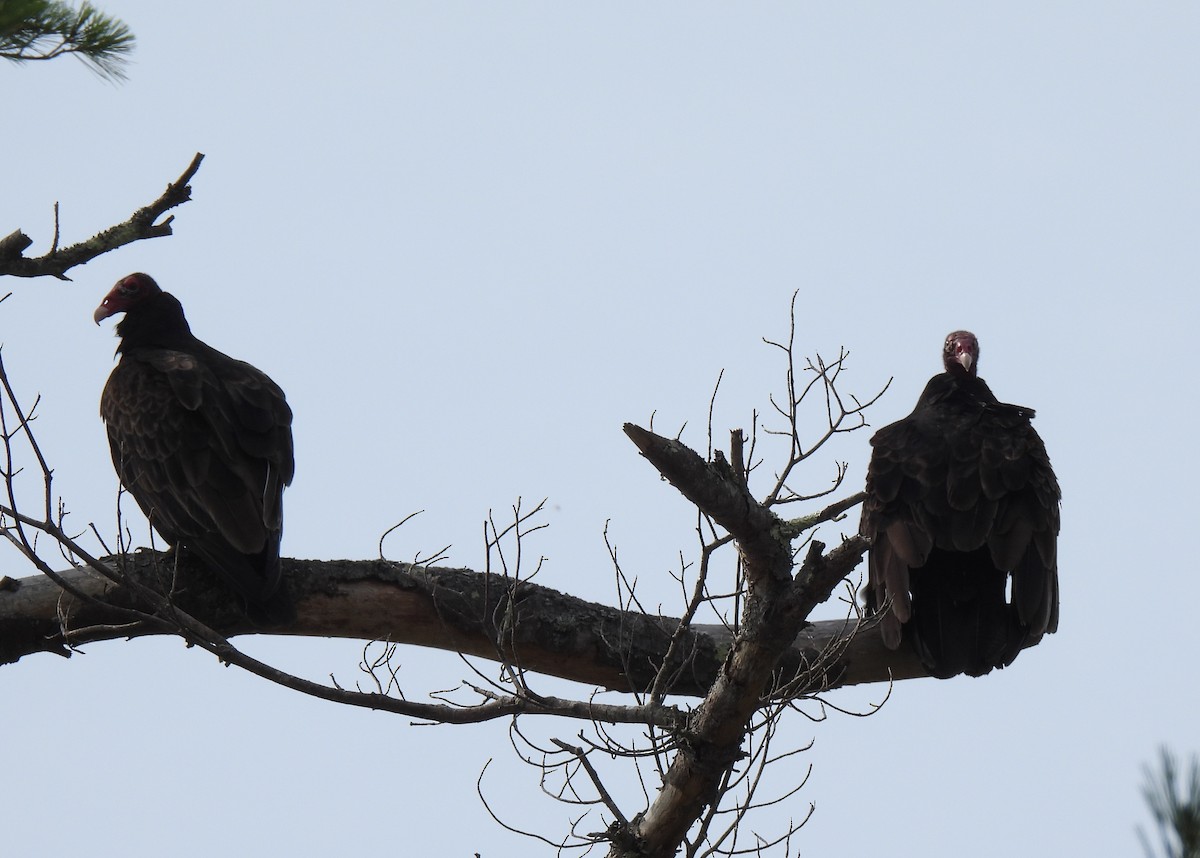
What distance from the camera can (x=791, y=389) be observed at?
4270 millimetres

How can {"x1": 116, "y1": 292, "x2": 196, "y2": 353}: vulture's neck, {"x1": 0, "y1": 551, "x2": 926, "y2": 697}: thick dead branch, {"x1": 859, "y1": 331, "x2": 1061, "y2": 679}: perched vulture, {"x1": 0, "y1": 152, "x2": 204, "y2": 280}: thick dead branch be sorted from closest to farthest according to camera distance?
{"x1": 0, "y1": 152, "x2": 204, "y2": 280}: thick dead branch, {"x1": 0, "y1": 551, "x2": 926, "y2": 697}: thick dead branch, {"x1": 859, "y1": 331, "x2": 1061, "y2": 679}: perched vulture, {"x1": 116, "y1": 292, "x2": 196, "y2": 353}: vulture's neck

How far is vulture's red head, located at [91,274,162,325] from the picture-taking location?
19.6 ft

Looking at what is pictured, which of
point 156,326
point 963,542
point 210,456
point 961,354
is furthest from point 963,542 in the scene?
point 156,326

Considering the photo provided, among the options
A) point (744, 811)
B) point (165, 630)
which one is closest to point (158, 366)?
point (165, 630)

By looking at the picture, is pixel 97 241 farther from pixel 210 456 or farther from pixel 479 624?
pixel 479 624

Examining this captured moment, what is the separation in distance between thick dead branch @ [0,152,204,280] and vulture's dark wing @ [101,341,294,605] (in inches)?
30.9

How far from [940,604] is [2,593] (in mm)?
2829

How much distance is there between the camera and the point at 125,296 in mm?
5992

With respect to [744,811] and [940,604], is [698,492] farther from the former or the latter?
[940,604]

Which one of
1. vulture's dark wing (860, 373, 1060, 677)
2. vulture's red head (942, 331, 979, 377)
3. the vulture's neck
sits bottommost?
vulture's dark wing (860, 373, 1060, 677)

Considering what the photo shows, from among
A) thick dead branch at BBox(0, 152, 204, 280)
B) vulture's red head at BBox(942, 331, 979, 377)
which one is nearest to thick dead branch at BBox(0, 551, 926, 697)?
thick dead branch at BBox(0, 152, 204, 280)

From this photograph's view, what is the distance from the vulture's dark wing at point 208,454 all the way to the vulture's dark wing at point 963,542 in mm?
1928

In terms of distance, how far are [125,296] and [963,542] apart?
3484 mm

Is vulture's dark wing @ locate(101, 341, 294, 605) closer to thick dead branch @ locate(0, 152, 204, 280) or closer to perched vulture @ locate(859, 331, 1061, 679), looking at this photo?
thick dead branch @ locate(0, 152, 204, 280)
